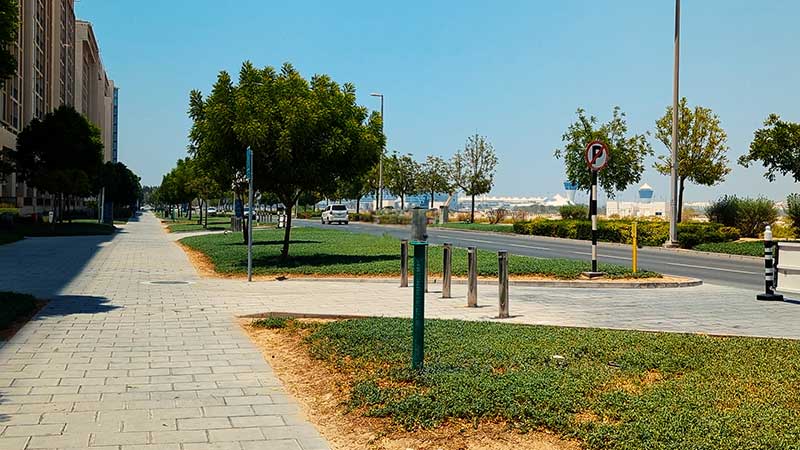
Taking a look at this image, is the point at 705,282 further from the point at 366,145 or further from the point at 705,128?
the point at 705,128

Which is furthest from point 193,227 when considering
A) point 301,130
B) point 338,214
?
point 301,130

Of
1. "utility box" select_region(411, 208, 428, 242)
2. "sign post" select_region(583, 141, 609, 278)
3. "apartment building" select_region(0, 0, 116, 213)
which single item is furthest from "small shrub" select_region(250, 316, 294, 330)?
"apartment building" select_region(0, 0, 116, 213)

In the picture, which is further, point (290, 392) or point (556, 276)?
point (556, 276)

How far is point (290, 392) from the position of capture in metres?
6.38

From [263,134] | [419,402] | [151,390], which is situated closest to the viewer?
[419,402]

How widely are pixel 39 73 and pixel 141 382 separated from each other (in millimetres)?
61140

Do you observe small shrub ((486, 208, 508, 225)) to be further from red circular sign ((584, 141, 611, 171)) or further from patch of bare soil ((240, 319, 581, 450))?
patch of bare soil ((240, 319, 581, 450))

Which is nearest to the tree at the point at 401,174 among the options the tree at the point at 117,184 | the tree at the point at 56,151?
the tree at the point at 117,184

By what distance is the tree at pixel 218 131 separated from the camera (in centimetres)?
1828

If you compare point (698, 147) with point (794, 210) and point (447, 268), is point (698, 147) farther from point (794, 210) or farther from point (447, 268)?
point (447, 268)

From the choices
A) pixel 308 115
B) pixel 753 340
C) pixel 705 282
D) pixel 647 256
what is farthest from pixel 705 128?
pixel 753 340

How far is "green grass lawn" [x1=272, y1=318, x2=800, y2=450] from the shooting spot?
184 inches

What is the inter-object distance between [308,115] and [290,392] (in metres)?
12.4

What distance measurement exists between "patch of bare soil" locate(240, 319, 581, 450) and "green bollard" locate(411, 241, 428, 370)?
616 millimetres
